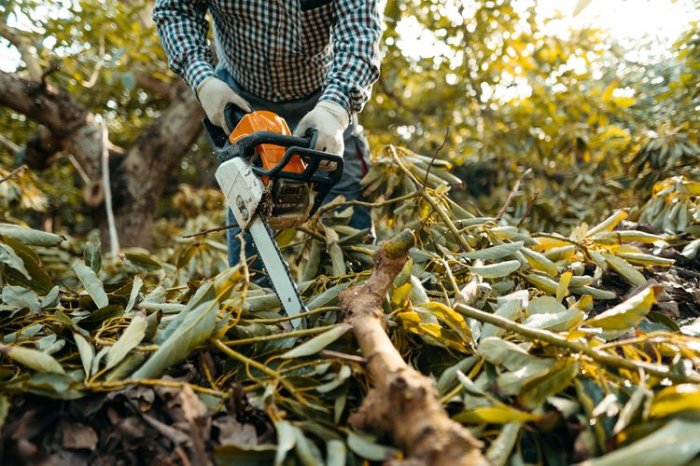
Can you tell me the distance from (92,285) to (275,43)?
1117 millimetres

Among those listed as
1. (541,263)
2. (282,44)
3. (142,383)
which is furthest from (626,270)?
(282,44)

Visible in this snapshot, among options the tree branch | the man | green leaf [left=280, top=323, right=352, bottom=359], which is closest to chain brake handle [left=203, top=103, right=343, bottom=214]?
the man

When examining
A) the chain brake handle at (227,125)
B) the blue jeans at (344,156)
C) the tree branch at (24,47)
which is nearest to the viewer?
the chain brake handle at (227,125)

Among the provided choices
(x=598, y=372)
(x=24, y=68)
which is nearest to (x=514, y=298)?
(x=598, y=372)

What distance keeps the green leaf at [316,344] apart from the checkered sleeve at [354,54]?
2.93ft

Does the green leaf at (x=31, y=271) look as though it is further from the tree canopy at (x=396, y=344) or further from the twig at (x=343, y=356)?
the twig at (x=343, y=356)

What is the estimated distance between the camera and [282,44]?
6.13ft

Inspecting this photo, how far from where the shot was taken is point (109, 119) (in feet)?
22.4

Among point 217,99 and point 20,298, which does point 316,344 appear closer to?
point 20,298

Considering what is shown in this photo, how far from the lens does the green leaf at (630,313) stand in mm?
790

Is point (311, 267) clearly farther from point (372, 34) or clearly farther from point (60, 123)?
point (60, 123)

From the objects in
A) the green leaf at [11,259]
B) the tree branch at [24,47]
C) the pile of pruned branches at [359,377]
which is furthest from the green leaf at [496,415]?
the tree branch at [24,47]

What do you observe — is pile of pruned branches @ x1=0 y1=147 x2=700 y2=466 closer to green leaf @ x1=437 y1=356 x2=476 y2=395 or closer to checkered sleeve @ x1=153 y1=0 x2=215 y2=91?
green leaf @ x1=437 y1=356 x2=476 y2=395

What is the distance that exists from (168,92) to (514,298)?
15.2ft
